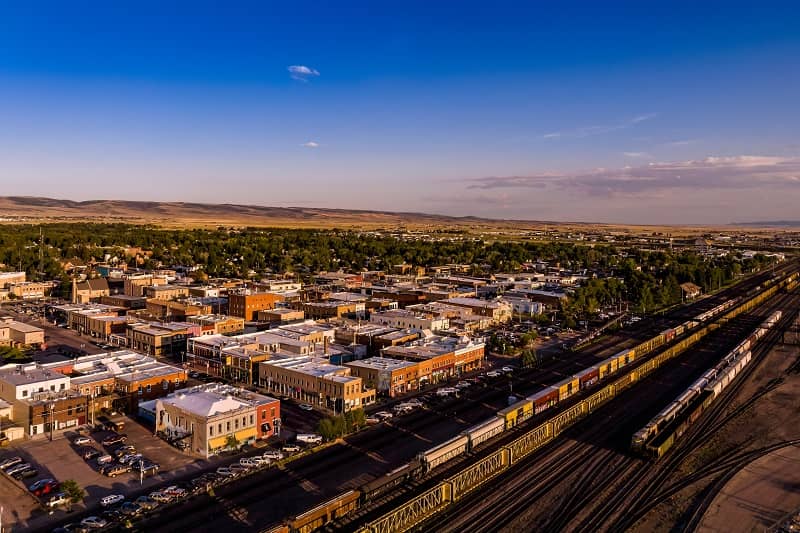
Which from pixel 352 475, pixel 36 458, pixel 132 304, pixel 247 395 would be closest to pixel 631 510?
pixel 352 475

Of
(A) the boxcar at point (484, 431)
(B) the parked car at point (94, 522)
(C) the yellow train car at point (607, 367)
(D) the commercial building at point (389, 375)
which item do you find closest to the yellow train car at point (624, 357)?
(C) the yellow train car at point (607, 367)

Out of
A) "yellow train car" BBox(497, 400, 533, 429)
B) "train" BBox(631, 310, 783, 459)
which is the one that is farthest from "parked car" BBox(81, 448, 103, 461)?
"train" BBox(631, 310, 783, 459)

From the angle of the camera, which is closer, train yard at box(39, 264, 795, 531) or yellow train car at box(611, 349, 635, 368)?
train yard at box(39, 264, 795, 531)

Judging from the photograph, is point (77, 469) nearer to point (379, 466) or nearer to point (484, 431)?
point (379, 466)

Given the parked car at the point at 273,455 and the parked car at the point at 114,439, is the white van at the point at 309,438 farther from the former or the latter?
the parked car at the point at 114,439

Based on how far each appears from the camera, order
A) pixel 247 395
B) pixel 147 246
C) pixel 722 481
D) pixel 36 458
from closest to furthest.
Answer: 1. pixel 722 481
2. pixel 36 458
3. pixel 247 395
4. pixel 147 246

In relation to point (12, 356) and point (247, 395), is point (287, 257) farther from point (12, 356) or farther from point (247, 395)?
point (247, 395)

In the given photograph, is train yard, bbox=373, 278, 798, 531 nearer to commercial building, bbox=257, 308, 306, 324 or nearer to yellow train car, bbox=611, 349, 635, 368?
yellow train car, bbox=611, 349, 635, 368
